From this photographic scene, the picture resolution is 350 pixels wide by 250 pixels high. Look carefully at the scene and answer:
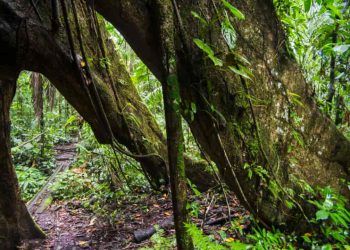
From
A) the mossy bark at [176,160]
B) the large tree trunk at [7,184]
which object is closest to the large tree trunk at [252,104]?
the mossy bark at [176,160]

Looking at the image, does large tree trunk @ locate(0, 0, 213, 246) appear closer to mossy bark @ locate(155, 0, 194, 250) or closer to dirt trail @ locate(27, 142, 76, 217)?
mossy bark @ locate(155, 0, 194, 250)

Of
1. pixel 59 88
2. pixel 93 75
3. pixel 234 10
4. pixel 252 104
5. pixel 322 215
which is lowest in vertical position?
pixel 322 215

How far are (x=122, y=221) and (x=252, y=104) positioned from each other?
3.70 m

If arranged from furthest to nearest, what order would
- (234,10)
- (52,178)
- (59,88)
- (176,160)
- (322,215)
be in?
(52,178)
(59,88)
(322,215)
(176,160)
(234,10)

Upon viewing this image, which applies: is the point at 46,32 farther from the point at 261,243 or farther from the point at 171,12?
the point at 261,243

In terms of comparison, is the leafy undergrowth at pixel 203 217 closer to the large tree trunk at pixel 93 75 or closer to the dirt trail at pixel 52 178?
the dirt trail at pixel 52 178

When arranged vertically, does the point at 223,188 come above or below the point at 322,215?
above

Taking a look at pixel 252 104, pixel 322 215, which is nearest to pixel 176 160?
pixel 252 104

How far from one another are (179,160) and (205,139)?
2.27 ft

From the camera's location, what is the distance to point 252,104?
2.64m

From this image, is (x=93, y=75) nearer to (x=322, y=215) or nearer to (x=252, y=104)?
(x=252, y=104)

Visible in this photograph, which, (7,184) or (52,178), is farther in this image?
(52,178)

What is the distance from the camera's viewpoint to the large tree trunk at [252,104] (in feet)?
8.30

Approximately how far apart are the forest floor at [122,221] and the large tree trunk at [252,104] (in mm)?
876
